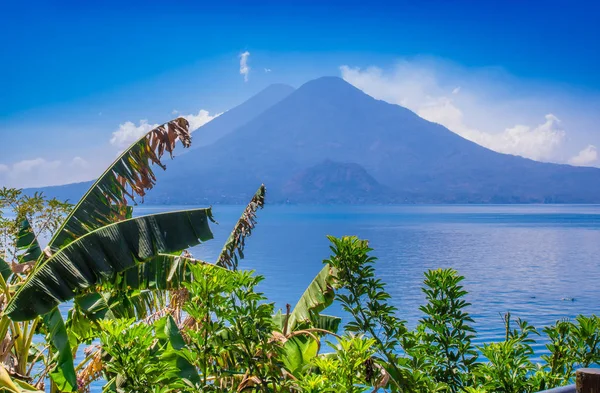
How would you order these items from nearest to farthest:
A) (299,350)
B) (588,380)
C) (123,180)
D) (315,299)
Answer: (588,380), (299,350), (315,299), (123,180)

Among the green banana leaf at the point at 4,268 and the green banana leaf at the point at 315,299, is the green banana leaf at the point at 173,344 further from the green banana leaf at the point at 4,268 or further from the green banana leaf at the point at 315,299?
the green banana leaf at the point at 4,268

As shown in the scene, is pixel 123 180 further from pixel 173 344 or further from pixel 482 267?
pixel 482 267

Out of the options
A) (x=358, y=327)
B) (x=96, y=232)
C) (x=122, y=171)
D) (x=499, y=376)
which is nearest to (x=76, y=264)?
(x=96, y=232)

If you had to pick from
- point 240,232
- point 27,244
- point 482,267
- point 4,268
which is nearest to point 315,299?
point 240,232

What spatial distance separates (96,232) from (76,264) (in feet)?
0.93

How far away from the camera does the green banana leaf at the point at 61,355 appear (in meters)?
4.14

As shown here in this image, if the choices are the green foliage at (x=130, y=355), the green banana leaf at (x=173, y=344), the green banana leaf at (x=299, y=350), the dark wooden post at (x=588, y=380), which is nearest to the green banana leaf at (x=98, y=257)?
the green banana leaf at (x=173, y=344)

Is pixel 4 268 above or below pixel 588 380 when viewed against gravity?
below

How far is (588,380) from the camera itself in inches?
75.4

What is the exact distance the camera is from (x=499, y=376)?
2908 millimetres

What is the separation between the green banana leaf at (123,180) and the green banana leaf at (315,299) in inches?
79.4

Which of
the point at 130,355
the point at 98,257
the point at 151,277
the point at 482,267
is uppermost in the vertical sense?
the point at 98,257

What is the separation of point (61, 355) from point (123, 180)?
2532mm

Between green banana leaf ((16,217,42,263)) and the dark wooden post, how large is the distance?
234 inches
